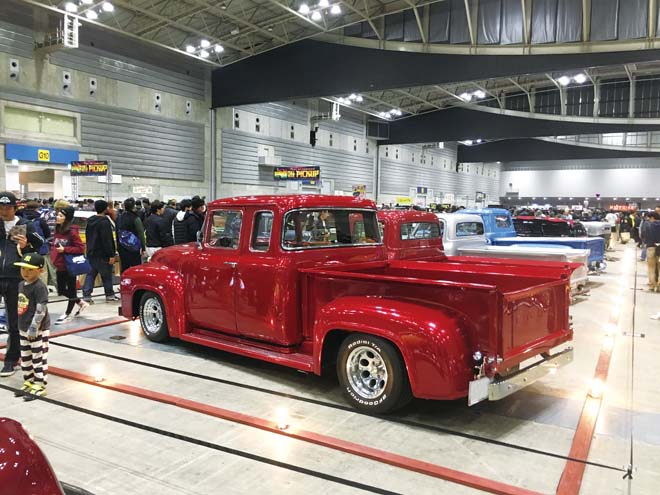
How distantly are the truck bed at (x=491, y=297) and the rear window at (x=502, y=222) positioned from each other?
26.1ft

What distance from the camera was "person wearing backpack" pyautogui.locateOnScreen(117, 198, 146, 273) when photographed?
9297mm

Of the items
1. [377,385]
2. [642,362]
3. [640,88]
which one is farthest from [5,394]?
[640,88]

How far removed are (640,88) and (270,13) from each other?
73.3 ft

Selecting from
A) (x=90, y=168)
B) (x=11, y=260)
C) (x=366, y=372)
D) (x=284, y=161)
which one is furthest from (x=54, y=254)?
(x=284, y=161)

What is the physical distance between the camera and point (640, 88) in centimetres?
3036

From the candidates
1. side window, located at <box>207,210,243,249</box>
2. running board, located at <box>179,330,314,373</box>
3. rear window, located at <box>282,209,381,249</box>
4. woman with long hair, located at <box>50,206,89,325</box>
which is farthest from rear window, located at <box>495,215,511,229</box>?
woman with long hair, located at <box>50,206,89,325</box>

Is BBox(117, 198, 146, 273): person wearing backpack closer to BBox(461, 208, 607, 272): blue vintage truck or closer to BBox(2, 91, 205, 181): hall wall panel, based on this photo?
BBox(461, 208, 607, 272): blue vintage truck

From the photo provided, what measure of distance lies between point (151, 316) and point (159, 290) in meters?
0.68

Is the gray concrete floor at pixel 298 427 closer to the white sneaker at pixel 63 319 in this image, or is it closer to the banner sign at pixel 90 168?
the white sneaker at pixel 63 319

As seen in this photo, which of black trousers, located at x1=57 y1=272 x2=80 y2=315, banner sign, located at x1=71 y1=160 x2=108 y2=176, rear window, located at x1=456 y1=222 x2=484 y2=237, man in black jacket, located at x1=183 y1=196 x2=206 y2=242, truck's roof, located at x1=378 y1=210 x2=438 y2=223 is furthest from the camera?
banner sign, located at x1=71 y1=160 x2=108 y2=176

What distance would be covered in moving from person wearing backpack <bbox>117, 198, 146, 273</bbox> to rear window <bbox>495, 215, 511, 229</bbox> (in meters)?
8.63

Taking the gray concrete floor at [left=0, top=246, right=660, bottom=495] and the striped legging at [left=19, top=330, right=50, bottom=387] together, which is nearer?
the gray concrete floor at [left=0, top=246, right=660, bottom=495]

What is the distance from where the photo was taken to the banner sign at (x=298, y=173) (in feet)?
81.3

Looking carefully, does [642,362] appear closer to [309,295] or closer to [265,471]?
[309,295]
